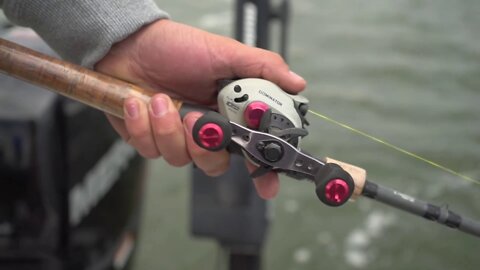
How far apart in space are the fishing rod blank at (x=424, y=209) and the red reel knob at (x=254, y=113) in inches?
7.8

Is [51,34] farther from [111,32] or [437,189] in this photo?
[437,189]

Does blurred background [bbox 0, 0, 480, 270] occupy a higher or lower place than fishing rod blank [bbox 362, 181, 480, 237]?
lower

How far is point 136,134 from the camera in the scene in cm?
106

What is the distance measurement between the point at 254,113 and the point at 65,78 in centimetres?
36

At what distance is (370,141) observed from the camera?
3041 mm

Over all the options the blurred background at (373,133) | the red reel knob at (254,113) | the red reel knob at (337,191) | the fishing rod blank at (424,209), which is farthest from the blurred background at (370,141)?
the red reel knob at (254,113)

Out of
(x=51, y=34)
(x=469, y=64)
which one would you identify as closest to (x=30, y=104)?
(x=51, y=34)

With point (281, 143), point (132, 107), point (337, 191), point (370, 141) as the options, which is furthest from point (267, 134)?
point (370, 141)

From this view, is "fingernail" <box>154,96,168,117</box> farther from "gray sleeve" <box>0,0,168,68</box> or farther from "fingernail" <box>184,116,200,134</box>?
"gray sleeve" <box>0,0,168,68</box>

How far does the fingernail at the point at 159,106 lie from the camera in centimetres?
101

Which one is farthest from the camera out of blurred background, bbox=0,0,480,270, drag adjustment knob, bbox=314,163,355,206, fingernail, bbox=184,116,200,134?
blurred background, bbox=0,0,480,270

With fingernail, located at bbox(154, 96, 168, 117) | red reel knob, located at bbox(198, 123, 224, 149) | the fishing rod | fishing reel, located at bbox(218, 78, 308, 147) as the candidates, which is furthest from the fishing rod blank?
fingernail, located at bbox(154, 96, 168, 117)

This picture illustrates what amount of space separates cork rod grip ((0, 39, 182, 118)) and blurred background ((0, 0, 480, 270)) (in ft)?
2.33

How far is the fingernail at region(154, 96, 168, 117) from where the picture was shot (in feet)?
3.31
